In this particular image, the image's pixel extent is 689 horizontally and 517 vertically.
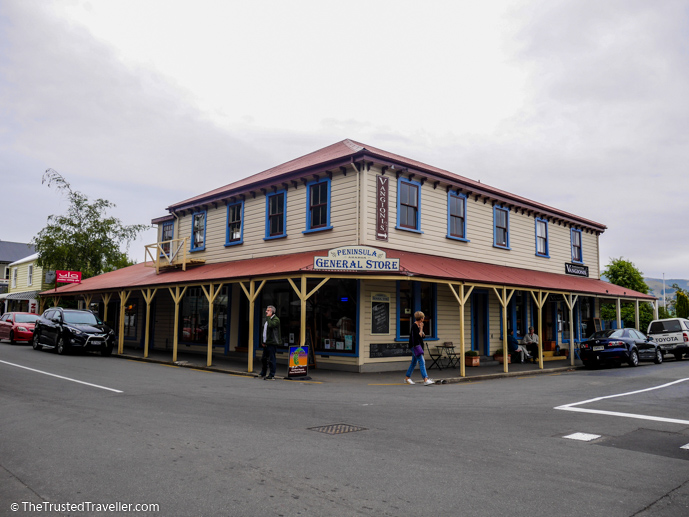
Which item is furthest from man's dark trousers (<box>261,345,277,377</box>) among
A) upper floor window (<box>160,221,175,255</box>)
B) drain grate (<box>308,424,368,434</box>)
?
upper floor window (<box>160,221,175,255</box>)

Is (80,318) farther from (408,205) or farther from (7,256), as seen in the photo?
(7,256)

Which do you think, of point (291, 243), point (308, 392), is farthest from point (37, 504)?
point (291, 243)

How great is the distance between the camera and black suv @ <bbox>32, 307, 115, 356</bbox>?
18.6 meters

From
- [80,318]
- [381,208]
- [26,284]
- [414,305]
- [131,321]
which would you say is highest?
[381,208]

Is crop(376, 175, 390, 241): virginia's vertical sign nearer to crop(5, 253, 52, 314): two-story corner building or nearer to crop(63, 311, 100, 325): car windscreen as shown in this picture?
crop(63, 311, 100, 325): car windscreen

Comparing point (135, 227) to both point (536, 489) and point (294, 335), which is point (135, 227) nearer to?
point (294, 335)

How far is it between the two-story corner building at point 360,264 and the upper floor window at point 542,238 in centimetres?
6

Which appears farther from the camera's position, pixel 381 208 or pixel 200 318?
pixel 200 318

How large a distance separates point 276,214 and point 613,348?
12.5m

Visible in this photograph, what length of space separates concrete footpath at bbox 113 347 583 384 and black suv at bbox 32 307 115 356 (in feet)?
3.28

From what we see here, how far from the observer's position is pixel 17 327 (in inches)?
979

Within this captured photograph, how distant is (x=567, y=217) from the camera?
24.1 metres

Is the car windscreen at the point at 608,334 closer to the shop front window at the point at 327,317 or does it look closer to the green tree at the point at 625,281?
the shop front window at the point at 327,317

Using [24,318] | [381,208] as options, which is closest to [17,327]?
[24,318]
